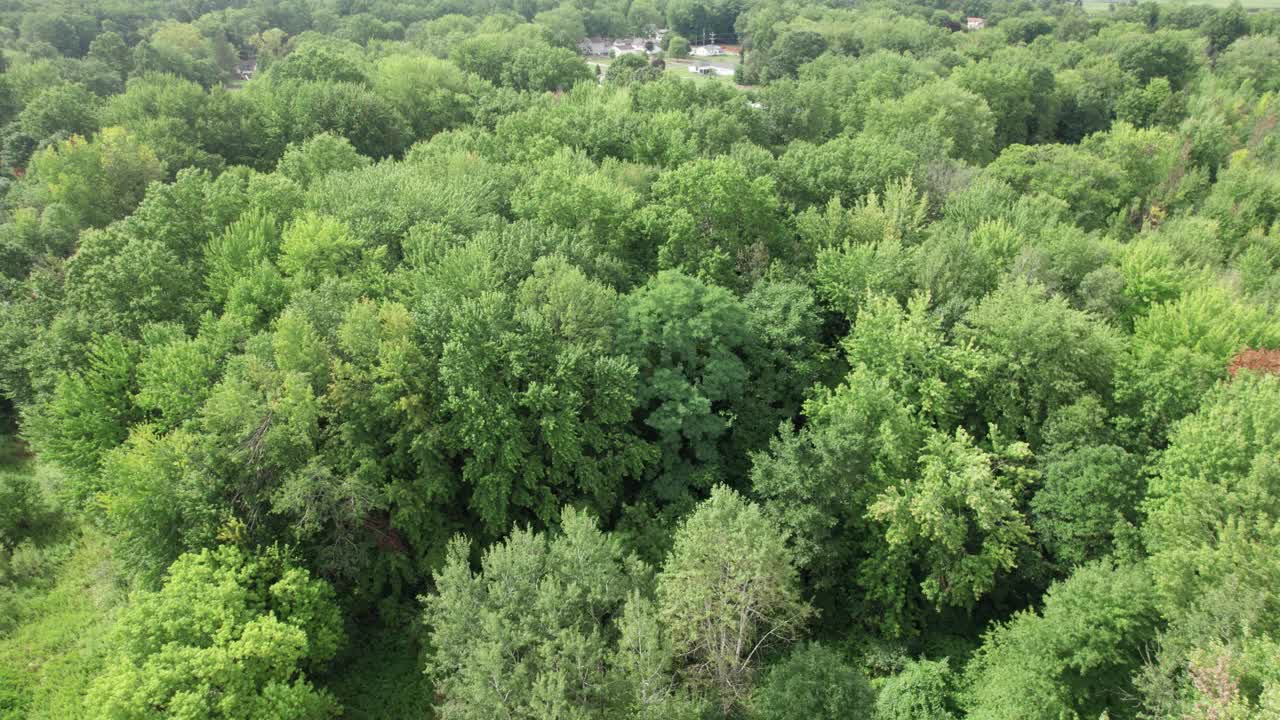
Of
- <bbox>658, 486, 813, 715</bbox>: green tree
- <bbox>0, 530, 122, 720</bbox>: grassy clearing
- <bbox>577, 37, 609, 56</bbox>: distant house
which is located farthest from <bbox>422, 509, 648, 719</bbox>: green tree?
<bbox>577, 37, 609, 56</bbox>: distant house

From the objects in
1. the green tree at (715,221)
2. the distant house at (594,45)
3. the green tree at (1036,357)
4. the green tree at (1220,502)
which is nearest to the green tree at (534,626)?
the green tree at (715,221)

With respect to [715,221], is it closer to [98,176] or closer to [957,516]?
[957,516]

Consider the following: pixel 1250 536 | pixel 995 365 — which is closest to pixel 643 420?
Answer: pixel 995 365

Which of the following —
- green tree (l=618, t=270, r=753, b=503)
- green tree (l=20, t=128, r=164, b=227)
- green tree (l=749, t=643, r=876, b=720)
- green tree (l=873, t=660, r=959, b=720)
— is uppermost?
green tree (l=20, t=128, r=164, b=227)

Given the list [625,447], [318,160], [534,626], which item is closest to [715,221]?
[625,447]

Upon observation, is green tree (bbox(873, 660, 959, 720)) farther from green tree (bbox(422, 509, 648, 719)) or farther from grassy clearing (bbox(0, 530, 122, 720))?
grassy clearing (bbox(0, 530, 122, 720))

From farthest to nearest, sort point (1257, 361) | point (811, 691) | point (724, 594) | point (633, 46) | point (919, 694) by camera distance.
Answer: point (633, 46) < point (1257, 361) < point (919, 694) < point (811, 691) < point (724, 594)
